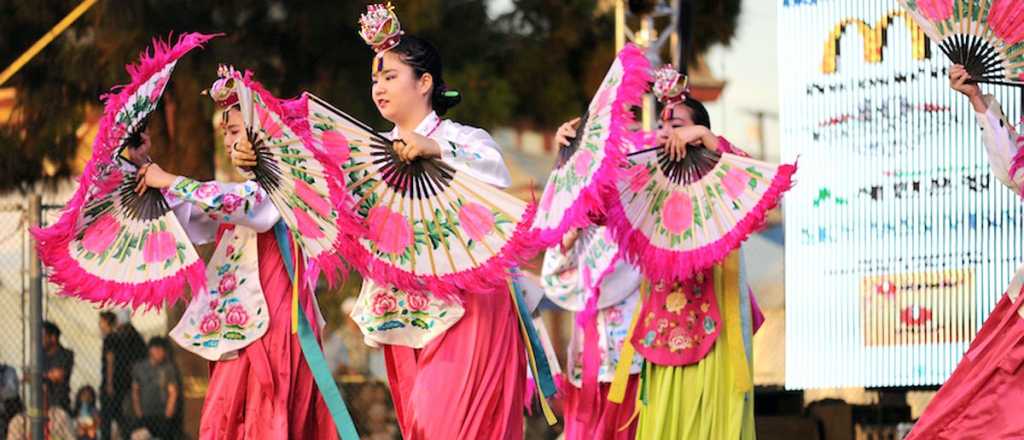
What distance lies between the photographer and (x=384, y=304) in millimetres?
5871

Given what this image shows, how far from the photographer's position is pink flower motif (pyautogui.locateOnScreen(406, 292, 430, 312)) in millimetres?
5812

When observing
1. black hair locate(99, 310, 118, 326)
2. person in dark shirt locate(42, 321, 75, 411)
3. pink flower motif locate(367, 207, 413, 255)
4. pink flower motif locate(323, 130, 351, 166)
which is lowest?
person in dark shirt locate(42, 321, 75, 411)

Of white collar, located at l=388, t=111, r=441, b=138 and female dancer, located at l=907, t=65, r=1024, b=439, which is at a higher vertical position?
white collar, located at l=388, t=111, r=441, b=138

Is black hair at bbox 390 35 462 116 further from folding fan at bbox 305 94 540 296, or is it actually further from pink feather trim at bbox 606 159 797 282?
pink feather trim at bbox 606 159 797 282

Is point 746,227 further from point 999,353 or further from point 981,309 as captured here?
point 981,309

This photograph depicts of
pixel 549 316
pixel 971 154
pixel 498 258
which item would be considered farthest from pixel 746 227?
pixel 549 316

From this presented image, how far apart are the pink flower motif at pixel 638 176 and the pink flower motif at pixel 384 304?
3.92 ft

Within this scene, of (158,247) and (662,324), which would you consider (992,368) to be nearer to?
(662,324)

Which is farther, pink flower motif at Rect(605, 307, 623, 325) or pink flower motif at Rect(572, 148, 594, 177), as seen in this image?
pink flower motif at Rect(605, 307, 623, 325)

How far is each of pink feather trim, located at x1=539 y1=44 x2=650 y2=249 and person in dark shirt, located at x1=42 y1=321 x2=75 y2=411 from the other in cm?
447

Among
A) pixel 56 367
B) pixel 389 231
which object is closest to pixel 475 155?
pixel 389 231

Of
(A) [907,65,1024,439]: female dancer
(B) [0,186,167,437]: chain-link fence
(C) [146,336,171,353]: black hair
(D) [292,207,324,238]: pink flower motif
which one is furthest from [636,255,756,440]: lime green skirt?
(C) [146,336,171,353]: black hair

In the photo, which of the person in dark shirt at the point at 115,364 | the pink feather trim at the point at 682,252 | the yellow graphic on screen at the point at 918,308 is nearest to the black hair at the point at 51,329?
the person in dark shirt at the point at 115,364

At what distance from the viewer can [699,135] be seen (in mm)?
6500
